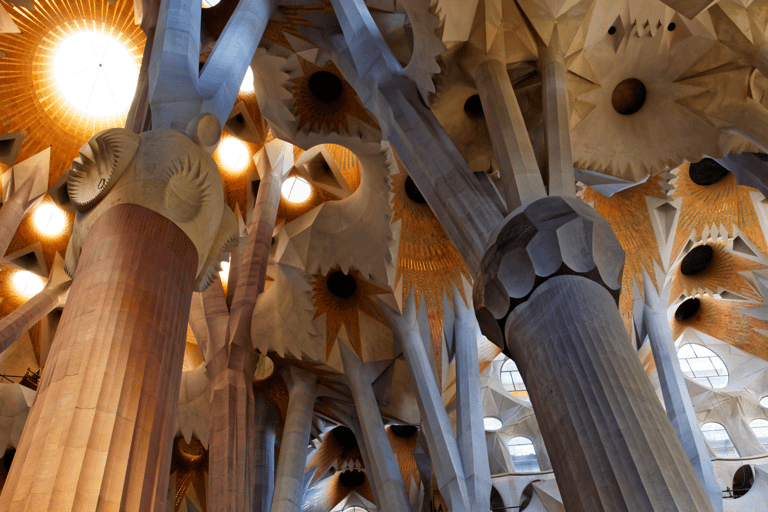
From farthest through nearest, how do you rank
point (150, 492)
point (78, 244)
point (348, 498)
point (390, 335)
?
1. point (348, 498)
2. point (390, 335)
3. point (78, 244)
4. point (150, 492)

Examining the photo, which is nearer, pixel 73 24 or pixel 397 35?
pixel 397 35

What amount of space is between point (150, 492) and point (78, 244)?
1542 mm

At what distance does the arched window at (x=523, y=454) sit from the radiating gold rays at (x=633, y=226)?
183 inches

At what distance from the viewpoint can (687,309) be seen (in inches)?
576

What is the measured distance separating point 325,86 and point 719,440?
11.7 m

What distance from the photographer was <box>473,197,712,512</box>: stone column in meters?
2.94

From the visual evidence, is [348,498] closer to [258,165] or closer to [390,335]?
[390,335]

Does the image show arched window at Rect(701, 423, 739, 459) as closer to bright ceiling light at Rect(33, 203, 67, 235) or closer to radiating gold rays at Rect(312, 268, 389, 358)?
radiating gold rays at Rect(312, 268, 389, 358)

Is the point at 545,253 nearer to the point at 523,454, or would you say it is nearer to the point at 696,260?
the point at 696,260

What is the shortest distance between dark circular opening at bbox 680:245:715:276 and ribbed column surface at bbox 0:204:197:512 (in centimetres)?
1175

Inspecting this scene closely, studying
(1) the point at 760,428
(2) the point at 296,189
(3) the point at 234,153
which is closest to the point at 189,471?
(2) the point at 296,189

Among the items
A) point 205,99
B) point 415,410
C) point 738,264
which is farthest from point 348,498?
point 205,99

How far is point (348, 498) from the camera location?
1481 cm

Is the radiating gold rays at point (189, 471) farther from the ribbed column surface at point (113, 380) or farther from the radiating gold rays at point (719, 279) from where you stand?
the radiating gold rays at point (719, 279)
